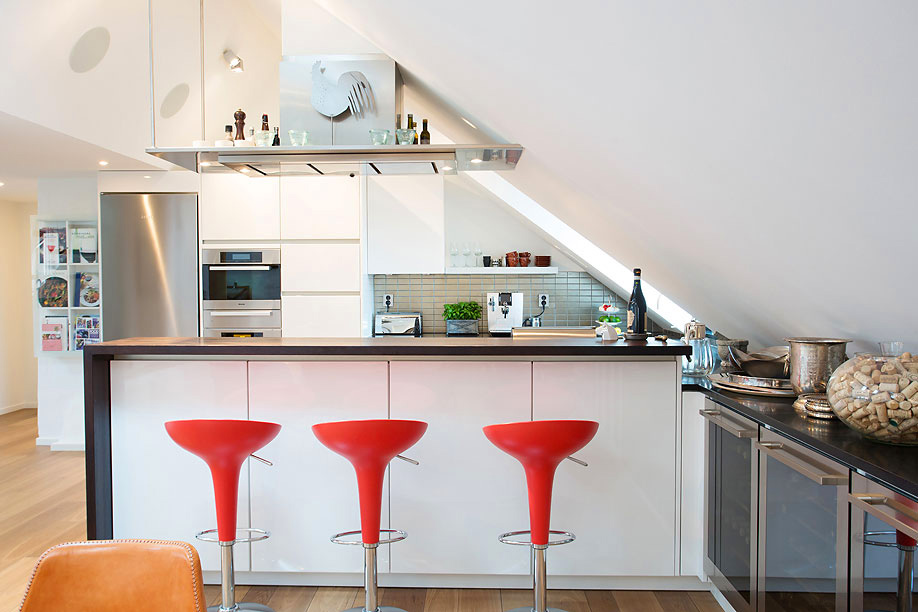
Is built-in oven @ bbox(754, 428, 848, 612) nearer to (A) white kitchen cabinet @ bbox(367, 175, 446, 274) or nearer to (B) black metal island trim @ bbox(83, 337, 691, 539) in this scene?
(B) black metal island trim @ bbox(83, 337, 691, 539)

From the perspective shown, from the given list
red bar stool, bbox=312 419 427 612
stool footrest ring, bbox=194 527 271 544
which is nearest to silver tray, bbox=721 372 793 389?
red bar stool, bbox=312 419 427 612

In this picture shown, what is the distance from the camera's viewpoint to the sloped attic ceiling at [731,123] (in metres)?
1.02

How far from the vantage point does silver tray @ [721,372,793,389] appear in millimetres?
2579

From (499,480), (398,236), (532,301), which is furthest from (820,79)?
(532,301)

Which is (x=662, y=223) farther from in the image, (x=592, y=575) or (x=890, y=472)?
(x=592, y=575)

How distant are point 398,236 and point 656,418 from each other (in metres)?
3.02

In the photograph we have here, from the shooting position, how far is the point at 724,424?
2537 millimetres

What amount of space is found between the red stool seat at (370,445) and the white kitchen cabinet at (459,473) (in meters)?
0.45

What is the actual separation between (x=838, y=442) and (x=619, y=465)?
1.16 meters

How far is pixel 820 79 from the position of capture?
1.05 metres

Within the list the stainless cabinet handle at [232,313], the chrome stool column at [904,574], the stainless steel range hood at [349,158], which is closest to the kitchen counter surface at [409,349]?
the stainless steel range hood at [349,158]

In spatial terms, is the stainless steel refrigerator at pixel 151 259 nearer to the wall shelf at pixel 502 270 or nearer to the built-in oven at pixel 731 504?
the wall shelf at pixel 502 270

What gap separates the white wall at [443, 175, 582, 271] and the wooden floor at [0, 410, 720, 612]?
11.1 feet

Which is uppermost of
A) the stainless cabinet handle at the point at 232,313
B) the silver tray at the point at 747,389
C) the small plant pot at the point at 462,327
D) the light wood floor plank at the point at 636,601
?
the stainless cabinet handle at the point at 232,313
